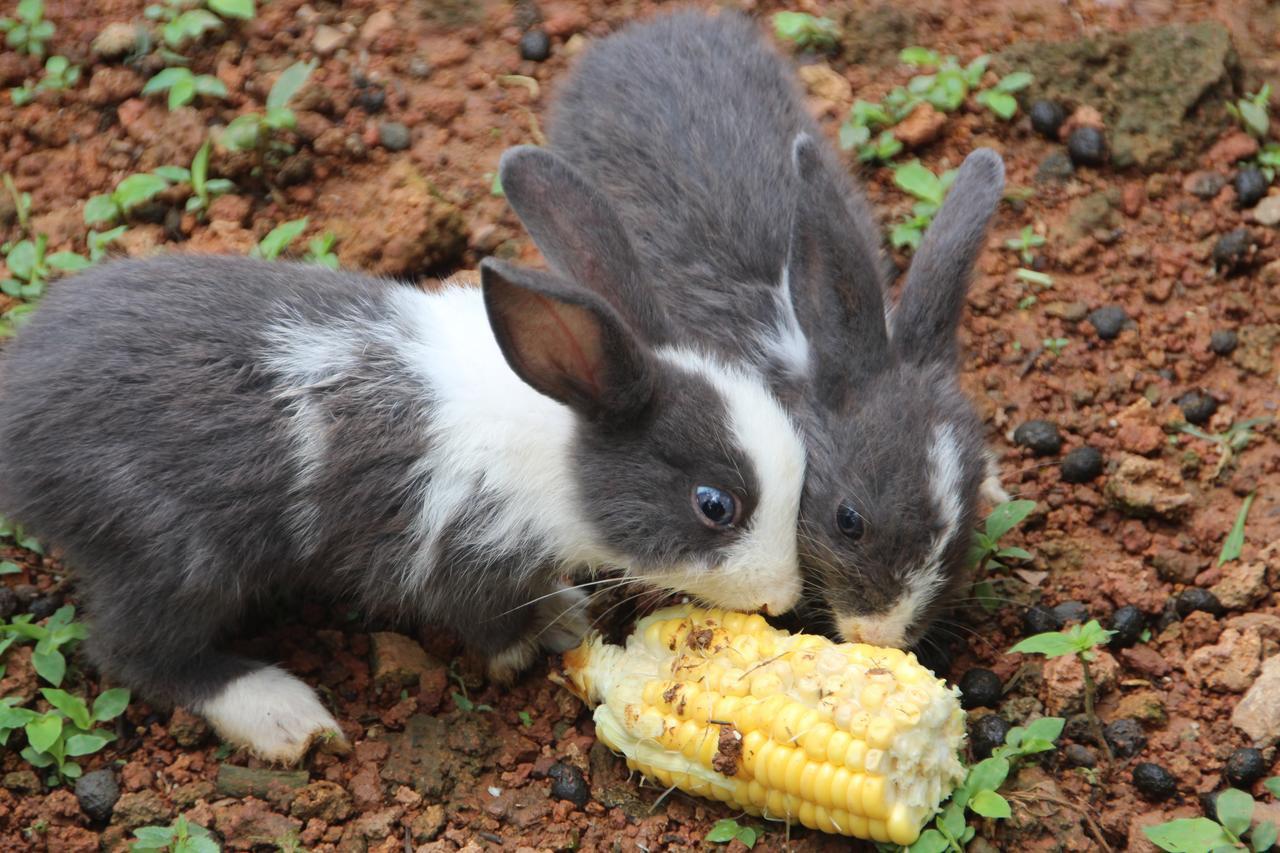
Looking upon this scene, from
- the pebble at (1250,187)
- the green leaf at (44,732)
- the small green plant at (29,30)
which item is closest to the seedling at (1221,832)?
the pebble at (1250,187)

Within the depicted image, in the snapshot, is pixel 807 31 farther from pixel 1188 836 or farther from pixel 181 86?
pixel 1188 836

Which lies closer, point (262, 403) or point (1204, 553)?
point (262, 403)

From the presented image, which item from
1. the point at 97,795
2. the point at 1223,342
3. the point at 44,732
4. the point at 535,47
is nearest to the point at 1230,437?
the point at 1223,342

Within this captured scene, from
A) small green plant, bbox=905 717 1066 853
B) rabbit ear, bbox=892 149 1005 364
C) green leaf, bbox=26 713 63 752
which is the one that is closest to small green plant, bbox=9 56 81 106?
green leaf, bbox=26 713 63 752

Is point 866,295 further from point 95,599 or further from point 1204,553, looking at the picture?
point 95,599

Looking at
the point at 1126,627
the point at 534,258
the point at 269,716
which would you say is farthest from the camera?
the point at 534,258

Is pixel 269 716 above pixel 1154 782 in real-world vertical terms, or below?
below

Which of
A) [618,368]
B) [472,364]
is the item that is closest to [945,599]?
[618,368]
